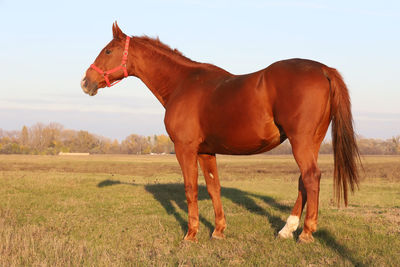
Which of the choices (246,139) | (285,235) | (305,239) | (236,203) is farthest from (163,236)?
(236,203)

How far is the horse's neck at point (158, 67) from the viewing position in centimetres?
752

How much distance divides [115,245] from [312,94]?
4.06 m

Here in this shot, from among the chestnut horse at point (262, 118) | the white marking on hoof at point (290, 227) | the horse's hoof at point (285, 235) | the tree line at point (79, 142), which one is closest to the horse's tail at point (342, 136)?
the chestnut horse at point (262, 118)

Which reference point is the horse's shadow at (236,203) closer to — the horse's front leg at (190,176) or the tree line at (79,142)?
the horse's front leg at (190,176)

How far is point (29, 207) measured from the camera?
10.9 m

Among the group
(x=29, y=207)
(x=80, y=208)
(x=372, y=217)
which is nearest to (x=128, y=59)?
(x=80, y=208)

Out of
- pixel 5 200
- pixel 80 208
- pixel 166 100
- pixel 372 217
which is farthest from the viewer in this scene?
pixel 5 200

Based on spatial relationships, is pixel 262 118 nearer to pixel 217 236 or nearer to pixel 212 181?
pixel 212 181

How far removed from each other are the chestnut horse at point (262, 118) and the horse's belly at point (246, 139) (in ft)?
0.05

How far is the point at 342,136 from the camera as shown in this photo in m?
5.91

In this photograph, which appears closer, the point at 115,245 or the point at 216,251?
the point at 216,251

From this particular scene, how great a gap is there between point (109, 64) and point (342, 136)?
15.5ft

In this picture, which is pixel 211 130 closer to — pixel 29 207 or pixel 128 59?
pixel 128 59

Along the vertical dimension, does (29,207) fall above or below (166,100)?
below
